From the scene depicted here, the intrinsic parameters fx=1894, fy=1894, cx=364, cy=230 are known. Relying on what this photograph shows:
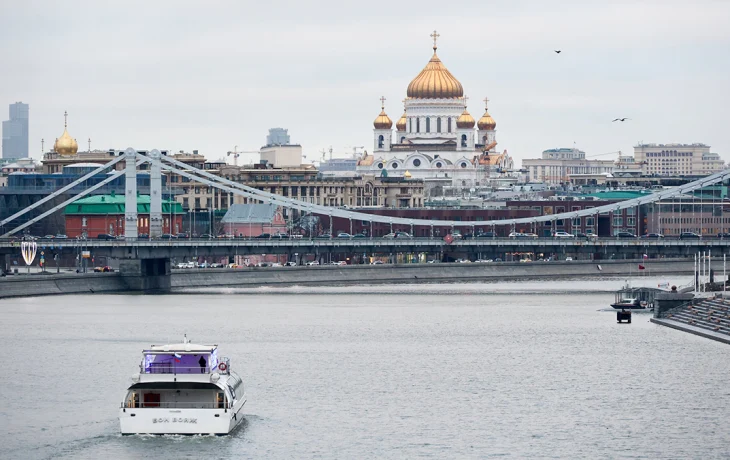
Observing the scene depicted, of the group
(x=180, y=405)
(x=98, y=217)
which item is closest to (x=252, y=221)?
(x=98, y=217)

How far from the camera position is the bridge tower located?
108863 mm

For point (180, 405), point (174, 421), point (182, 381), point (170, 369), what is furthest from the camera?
point (170, 369)

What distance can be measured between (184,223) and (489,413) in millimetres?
103147

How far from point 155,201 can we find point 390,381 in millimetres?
56196

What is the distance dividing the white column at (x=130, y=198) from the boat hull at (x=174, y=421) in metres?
59.5

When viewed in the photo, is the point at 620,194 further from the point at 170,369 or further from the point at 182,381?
the point at 182,381

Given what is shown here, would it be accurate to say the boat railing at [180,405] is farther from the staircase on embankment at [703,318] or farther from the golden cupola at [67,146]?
the golden cupola at [67,146]

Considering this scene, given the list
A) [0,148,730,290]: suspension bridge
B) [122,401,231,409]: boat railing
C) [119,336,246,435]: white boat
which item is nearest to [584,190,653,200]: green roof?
[0,148,730,290]: suspension bridge

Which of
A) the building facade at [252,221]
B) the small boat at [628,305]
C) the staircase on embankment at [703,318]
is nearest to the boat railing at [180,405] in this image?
the staircase on embankment at [703,318]

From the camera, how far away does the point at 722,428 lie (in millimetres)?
46188

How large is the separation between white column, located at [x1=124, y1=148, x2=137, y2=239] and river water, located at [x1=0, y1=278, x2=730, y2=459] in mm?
17008

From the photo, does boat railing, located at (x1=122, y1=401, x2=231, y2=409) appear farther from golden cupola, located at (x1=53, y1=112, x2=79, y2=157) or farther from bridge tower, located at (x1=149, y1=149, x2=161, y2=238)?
golden cupola, located at (x1=53, y1=112, x2=79, y2=157)

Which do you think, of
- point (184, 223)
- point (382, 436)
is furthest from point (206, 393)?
point (184, 223)

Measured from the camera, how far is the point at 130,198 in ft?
353
